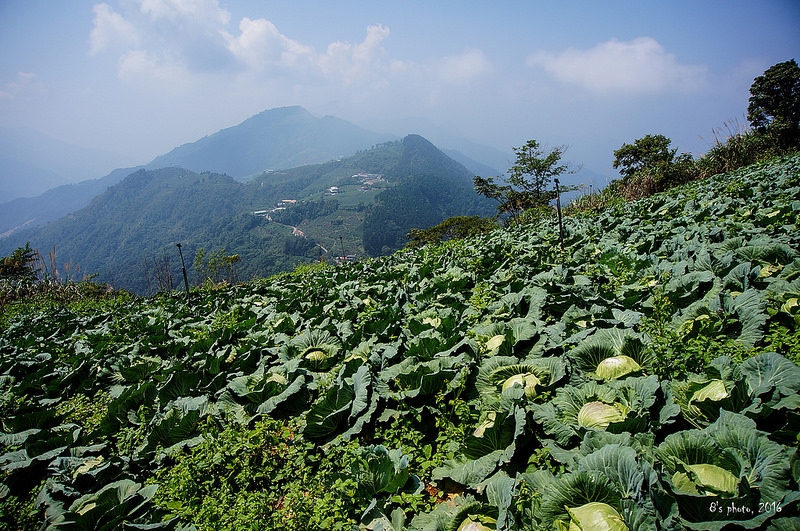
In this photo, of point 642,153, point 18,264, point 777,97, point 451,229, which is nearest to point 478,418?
point 642,153

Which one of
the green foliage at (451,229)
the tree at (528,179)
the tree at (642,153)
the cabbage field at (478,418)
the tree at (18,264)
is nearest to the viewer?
the cabbage field at (478,418)

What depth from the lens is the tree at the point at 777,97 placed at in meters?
24.2

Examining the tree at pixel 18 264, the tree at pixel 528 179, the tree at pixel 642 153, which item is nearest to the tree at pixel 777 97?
the tree at pixel 642 153

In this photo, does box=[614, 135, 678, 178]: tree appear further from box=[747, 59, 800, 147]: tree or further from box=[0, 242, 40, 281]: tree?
box=[0, 242, 40, 281]: tree

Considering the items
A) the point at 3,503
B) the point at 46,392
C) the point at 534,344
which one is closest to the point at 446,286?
the point at 534,344

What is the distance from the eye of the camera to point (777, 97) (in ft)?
81.9

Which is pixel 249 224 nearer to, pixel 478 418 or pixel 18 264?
pixel 18 264

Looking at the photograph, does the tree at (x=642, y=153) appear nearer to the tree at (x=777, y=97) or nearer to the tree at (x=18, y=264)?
the tree at (x=777, y=97)

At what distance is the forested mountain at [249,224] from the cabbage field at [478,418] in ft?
239

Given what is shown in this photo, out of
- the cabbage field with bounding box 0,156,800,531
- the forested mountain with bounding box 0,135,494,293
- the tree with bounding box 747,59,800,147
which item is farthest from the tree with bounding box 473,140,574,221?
the forested mountain with bounding box 0,135,494,293

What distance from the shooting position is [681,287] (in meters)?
3.92

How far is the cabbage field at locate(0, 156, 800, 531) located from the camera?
1.82 m

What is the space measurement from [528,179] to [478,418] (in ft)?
111

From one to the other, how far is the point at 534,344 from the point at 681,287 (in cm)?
172
